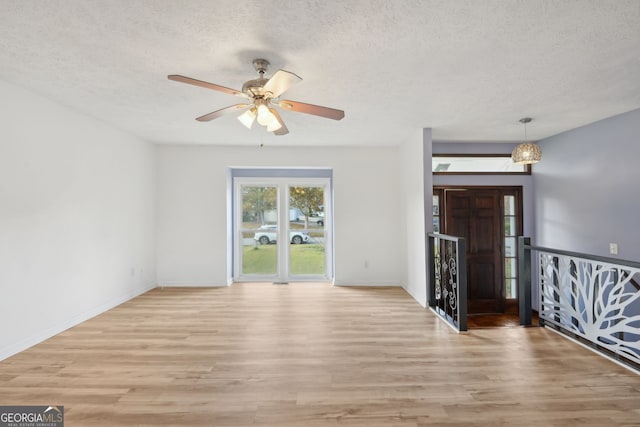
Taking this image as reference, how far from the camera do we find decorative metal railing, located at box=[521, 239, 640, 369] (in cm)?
266

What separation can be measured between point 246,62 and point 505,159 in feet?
15.4

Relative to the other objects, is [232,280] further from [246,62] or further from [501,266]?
[501,266]

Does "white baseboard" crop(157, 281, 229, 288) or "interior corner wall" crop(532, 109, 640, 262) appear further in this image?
"white baseboard" crop(157, 281, 229, 288)

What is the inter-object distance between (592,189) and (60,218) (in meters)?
6.56

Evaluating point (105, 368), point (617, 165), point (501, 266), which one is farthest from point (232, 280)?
point (617, 165)

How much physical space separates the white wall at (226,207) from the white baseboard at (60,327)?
1.04m

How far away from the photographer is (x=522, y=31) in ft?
6.68

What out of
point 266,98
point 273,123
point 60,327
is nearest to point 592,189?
point 273,123

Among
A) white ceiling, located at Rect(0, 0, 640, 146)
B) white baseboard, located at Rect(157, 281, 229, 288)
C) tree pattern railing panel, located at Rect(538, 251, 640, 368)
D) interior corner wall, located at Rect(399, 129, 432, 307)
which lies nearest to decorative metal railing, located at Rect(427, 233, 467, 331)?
interior corner wall, located at Rect(399, 129, 432, 307)

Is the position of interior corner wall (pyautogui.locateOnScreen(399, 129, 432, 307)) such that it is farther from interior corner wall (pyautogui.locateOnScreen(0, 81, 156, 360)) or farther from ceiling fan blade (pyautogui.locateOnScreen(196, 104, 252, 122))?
interior corner wall (pyautogui.locateOnScreen(0, 81, 156, 360))

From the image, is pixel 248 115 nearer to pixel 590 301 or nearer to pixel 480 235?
pixel 590 301

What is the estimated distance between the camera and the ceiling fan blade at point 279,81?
203 centimetres

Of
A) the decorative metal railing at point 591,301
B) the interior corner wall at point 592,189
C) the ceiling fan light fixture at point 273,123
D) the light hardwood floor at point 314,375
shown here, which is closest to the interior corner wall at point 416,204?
the light hardwood floor at point 314,375

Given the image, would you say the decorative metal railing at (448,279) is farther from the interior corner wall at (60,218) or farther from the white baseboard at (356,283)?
the interior corner wall at (60,218)
